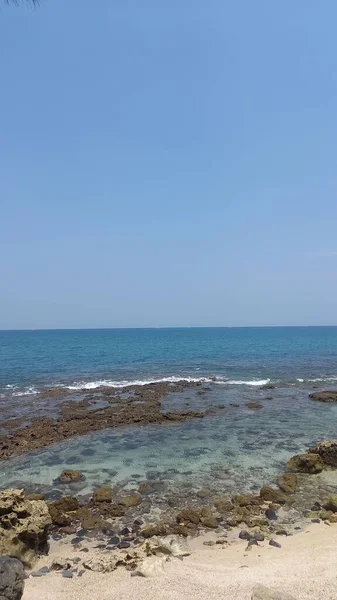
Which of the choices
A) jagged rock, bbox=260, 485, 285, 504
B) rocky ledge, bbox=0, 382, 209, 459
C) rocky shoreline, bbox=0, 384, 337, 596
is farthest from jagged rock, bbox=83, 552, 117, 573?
rocky ledge, bbox=0, 382, 209, 459

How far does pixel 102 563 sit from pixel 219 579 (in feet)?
9.49

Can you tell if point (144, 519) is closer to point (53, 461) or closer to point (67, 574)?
point (67, 574)

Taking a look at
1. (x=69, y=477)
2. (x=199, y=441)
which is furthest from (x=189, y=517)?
(x=199, y=441)

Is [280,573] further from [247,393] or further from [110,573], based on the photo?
[247,393]

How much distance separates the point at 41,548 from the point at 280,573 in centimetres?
621

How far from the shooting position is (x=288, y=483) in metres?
14.3

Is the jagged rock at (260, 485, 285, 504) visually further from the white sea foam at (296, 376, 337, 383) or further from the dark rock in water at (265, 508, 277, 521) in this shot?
the white sea foam at (296, 376, 337, 383)

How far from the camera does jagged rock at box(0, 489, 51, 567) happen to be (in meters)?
9.27

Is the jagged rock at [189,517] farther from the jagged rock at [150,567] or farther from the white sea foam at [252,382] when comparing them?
the white sea foam at [252,382]

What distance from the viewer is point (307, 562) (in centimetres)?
886

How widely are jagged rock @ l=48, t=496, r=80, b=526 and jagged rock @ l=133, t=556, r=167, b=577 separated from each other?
394 cm

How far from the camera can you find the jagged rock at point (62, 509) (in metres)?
11.7

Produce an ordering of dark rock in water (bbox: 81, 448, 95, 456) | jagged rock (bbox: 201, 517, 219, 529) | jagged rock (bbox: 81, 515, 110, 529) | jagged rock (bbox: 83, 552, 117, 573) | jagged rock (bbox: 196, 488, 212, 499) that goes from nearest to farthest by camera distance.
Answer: jagged rock (bbox: 83, 552, 117, 573), jagged rock (bbox: 201, 517, 219, 529), jagged rock (bbox: 81, 515, 110, 529), jagged rock (bbox: 196, 488, 212, 499), dark rock in water (bbox: 81, 448, 95, 456)

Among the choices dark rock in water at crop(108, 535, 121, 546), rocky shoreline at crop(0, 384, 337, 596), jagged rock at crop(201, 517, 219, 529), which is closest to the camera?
rocky shoreline at crop(0, 384, 337, 596)
